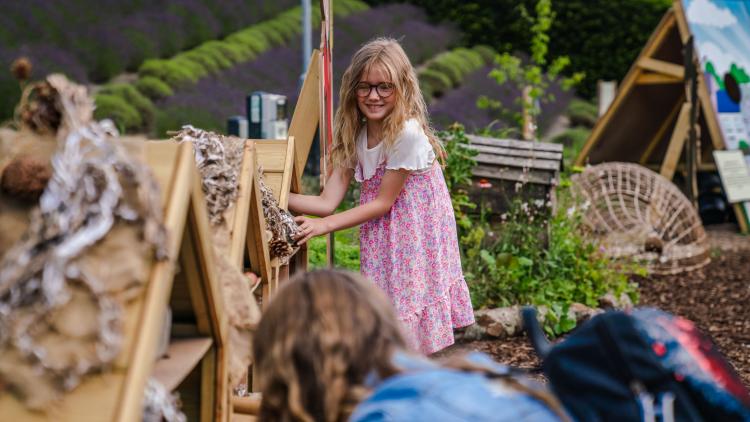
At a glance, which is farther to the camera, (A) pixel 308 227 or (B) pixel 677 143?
(B) pixel 677 143

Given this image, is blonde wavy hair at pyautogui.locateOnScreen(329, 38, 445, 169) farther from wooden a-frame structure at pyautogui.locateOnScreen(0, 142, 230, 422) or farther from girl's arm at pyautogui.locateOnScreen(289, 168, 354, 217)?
wooden a-frame structure at pyautogui.locateOnScreen(0, 142, 230, 422)

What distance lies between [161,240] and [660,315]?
82 centimetres

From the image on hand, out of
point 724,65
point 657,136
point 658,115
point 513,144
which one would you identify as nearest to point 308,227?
point 513,144

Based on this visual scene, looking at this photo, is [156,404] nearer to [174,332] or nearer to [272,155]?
[174,332]

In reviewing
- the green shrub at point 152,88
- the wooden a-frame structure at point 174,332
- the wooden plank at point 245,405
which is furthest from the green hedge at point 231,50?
the wooden a-frame structure at point 174,332

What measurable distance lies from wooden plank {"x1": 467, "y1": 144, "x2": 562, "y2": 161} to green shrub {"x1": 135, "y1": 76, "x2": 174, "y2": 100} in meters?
6.56

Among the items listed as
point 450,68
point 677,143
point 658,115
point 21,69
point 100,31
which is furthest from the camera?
point 450,68

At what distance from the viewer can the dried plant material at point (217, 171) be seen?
2205 millimetres

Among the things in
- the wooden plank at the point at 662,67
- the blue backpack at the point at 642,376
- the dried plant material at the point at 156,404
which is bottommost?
the dried plant material at the point at 156,404

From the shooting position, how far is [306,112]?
3.76 meters

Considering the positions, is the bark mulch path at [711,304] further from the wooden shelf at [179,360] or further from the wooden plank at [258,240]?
the wooden shelf at [179,360]

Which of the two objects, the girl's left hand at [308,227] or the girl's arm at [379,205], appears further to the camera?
the girl's arm at [379,205]

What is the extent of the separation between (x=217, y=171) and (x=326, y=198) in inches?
47.8

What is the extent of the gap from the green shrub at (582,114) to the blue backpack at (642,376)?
1341cm
